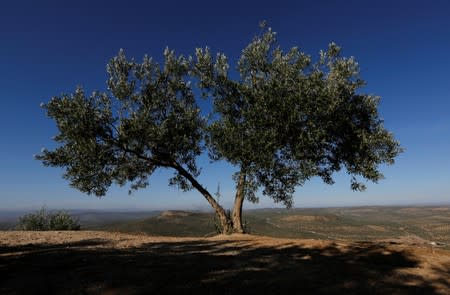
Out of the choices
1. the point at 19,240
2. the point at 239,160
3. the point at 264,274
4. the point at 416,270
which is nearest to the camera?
the point at 264,274

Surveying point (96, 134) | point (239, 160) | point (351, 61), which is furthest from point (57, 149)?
point (351, 61)

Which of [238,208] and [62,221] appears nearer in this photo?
[238,208]

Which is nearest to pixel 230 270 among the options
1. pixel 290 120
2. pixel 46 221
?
pixel 290 120

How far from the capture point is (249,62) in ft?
87.6

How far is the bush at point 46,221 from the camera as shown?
133 ft

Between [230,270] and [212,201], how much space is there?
664 inches

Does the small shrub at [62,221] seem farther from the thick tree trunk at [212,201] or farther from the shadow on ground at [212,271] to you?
the shadow on ground at [212,271]

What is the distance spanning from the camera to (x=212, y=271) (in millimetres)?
11977

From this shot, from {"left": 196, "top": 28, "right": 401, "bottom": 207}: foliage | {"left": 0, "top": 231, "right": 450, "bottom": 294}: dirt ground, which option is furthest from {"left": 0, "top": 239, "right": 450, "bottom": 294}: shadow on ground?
{"left": 196, "top": 28, "right": 401, "bottom": 207}: foliage

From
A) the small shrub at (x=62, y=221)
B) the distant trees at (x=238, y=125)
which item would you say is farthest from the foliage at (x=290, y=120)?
the small shrub at (x=62, y=221)

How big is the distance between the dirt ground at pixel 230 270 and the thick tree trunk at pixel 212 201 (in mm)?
9792

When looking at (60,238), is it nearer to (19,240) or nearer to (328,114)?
(19,240)

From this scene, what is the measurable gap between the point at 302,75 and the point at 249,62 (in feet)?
14.4

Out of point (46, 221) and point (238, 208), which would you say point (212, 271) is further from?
point (46, 221)
